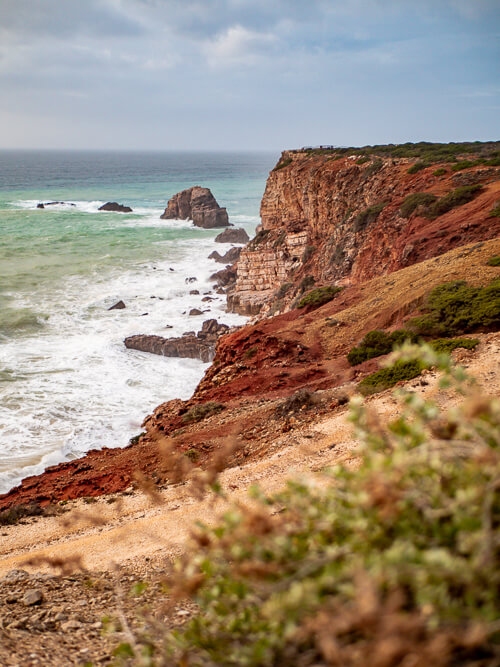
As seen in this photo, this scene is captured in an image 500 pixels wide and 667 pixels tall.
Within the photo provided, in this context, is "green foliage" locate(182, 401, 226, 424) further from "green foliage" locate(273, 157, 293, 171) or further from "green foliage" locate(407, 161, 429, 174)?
"green foliage" locate(273, 157, 293, 171)

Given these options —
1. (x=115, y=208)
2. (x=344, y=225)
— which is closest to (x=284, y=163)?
(x=344, y=225)

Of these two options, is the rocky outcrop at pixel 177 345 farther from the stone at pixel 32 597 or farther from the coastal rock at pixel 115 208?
the coastal rock at pixel 115 208

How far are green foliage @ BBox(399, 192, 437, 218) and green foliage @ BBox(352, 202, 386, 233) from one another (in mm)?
1906

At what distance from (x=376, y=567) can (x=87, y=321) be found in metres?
33.3

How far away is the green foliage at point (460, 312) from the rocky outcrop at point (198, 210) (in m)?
57.9

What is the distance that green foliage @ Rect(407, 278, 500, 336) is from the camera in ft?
44.5

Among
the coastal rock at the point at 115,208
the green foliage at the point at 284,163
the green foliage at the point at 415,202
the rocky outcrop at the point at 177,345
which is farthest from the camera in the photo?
the coastal rock at the point at 115,208

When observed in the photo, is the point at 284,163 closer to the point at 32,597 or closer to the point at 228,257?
the point at 228,257

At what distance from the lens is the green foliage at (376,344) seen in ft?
47.3

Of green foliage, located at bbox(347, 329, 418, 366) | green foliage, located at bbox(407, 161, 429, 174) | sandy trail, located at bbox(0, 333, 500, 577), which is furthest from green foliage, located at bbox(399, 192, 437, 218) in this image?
sandy trail, located at bbox(0, 333, 500, 577)

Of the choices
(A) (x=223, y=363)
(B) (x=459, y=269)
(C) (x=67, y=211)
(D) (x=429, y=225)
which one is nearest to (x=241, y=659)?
(A) (x=223, y=363)

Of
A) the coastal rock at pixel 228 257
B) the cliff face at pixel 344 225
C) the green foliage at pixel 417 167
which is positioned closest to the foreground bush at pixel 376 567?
the cliff face at pixel 344 225

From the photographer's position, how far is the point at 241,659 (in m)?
2.61

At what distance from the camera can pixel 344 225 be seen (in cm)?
3003
